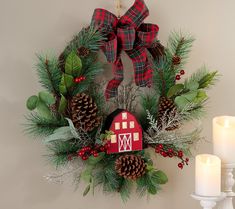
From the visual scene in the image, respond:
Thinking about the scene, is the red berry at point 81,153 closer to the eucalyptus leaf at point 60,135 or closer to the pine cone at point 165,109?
→ the eucalyptus leaf at point 60,135

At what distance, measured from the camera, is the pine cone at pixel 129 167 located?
4.38ft

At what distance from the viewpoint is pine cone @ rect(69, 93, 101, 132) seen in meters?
1.27

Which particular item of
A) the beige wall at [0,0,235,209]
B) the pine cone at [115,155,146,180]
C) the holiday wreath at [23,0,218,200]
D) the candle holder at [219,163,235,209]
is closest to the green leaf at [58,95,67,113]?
the holiday wreath at [23,0,218,200]

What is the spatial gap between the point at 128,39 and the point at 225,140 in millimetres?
427

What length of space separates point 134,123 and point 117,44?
0.78ft

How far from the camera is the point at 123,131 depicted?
1374mm

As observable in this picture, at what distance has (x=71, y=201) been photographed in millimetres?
1400

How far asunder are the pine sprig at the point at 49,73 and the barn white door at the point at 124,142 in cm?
24

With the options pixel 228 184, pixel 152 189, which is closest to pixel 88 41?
pixel 152 189

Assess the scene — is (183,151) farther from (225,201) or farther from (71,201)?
(71,201)

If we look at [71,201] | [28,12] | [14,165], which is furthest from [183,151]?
[28,12]

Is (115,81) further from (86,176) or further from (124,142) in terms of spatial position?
(86,176)

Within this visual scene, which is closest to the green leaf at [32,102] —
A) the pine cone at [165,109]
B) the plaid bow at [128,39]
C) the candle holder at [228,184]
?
the plaid bow at [128,39]

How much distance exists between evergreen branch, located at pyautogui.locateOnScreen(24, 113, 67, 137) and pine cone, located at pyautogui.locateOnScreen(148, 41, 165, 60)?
1.14 feet
